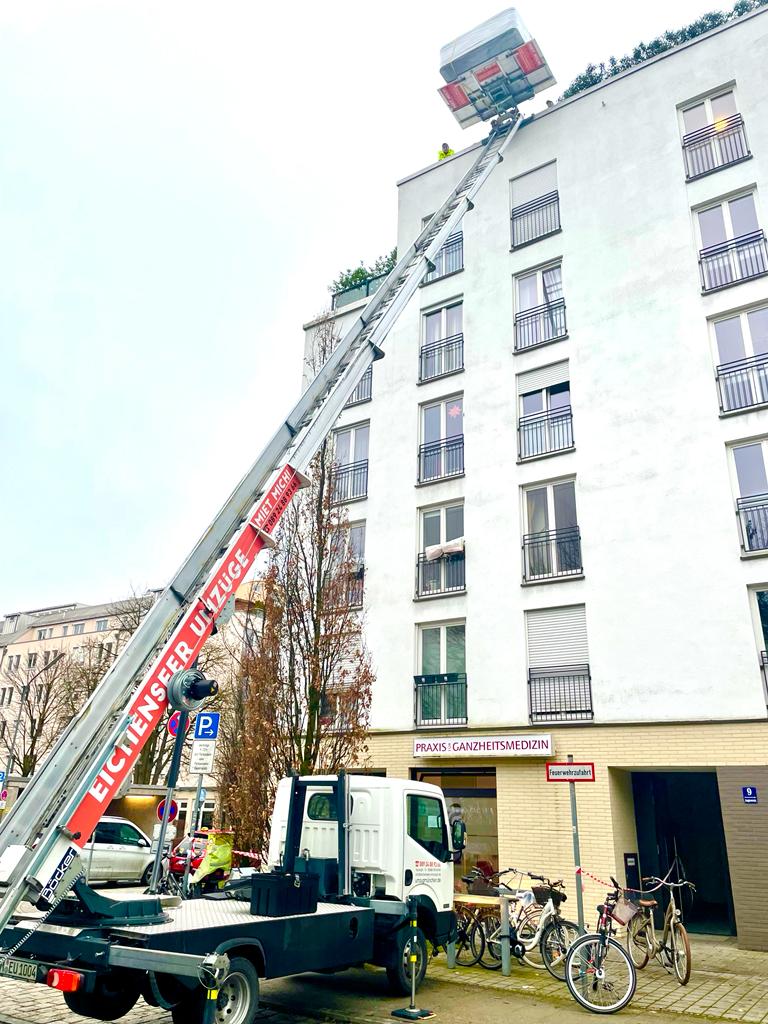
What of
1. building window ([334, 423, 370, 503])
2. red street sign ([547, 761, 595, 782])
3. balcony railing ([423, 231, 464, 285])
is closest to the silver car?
building window ([334, 423, 370, 503])

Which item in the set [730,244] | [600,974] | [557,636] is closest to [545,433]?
[557,636]

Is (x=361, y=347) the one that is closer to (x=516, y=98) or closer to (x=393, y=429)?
(x=393, y=429)

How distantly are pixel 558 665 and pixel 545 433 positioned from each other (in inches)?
232

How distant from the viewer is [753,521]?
15305mm

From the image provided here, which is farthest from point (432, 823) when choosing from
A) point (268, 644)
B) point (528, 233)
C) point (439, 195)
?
point (439, 195)

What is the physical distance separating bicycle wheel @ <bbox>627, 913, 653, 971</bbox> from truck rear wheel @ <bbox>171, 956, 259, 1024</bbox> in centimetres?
577

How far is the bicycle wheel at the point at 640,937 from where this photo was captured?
10.4 m

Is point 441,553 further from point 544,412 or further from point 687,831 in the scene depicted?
point 687,831

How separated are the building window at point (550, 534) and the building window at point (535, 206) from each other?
7.75 m

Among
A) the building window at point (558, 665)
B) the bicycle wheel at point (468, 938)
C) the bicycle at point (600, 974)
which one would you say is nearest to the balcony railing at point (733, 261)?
the building window at point (558, 665)

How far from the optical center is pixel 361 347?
1145cm

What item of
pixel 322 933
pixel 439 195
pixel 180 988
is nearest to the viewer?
pixel 180 988

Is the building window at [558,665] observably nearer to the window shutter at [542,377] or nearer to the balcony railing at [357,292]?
the window shutter at [542,377]

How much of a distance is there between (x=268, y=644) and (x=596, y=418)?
374 inches
